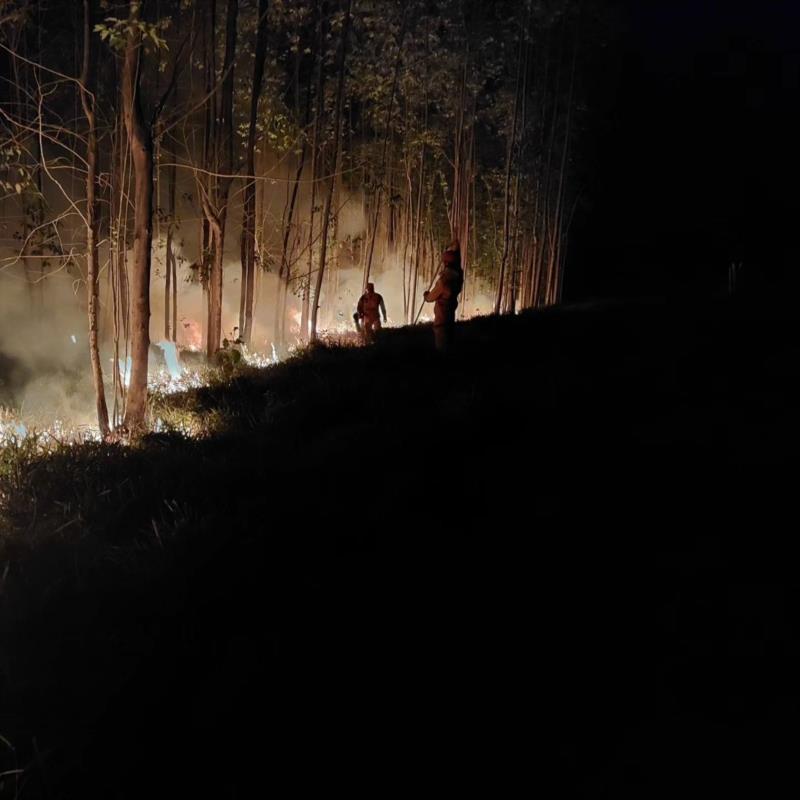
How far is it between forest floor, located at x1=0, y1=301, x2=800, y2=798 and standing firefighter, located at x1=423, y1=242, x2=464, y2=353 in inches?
168

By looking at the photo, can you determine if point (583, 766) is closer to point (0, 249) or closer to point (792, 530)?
point (792, 530)

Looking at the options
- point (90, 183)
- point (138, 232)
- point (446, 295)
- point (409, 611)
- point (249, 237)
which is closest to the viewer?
point (409, 611)

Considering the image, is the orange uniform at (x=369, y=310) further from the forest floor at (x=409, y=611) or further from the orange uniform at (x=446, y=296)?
the forest floor at (x=409, y=611)

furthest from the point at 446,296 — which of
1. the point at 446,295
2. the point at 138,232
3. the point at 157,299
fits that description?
the point at 157,299

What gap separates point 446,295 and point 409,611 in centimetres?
790

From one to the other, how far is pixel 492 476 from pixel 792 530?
6.02 feet

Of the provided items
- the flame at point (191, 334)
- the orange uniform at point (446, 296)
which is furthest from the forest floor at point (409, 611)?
the flame at point (191, 334)

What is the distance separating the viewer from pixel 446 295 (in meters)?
10.9

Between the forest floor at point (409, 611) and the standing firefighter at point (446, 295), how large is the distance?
426 centimetres

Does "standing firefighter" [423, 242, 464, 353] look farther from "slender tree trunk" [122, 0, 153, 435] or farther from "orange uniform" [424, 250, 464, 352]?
"slender tree trunk" [122, 0, 153, 435]

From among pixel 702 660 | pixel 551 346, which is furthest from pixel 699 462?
pixel 551 346

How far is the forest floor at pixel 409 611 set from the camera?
98.4 inches

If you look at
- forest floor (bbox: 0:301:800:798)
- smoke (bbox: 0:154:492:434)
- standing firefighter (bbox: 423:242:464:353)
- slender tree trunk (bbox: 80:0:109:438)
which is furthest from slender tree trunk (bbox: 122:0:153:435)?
standing firefighter (bbox: 423:242:464:353)

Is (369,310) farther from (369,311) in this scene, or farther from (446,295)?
(446,295)
